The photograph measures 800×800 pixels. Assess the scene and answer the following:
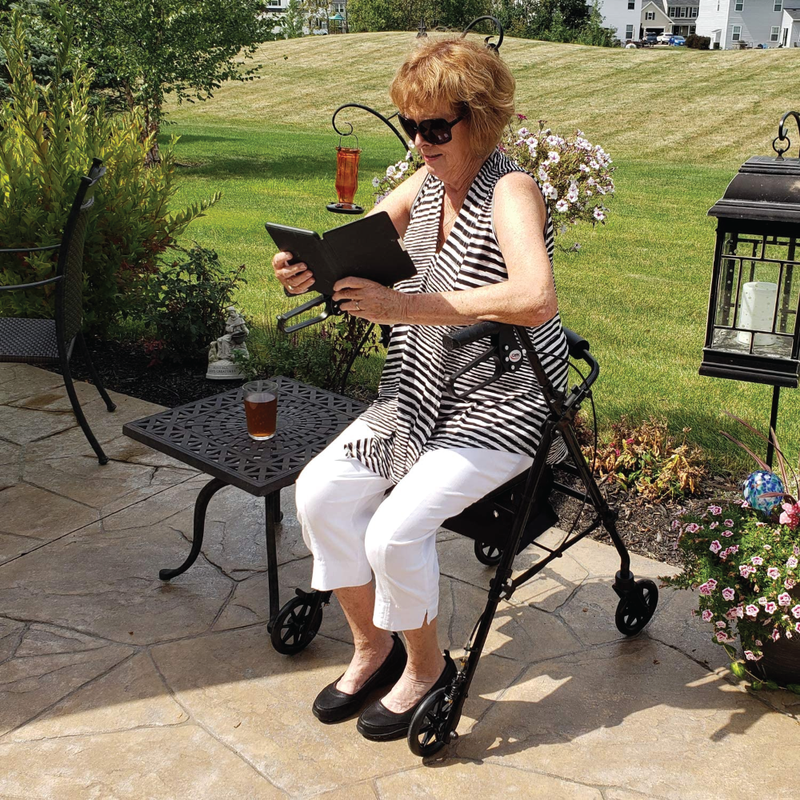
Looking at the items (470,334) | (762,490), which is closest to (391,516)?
(470,334)

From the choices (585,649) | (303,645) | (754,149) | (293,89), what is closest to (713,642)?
(585,649)

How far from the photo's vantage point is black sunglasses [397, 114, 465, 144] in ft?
7.39

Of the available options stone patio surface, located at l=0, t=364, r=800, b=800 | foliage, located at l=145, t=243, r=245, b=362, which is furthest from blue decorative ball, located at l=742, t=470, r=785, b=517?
foliage, located at l=145, t=243, r=245, b=362

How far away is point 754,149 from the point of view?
1789 cm

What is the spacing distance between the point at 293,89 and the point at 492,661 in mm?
27842

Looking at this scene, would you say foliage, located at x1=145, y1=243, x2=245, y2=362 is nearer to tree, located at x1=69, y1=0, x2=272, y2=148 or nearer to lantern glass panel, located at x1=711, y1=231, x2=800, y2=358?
lantern glass panel, located at x1=711, y1=231, x2=800, y2=358

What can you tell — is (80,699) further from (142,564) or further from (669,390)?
(669,390)

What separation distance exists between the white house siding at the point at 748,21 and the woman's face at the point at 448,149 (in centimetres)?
7745

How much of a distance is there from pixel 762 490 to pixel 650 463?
3.45 ft

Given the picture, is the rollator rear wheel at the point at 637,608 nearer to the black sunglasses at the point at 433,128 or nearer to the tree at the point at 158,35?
the black sunglasses at the point at 433,128

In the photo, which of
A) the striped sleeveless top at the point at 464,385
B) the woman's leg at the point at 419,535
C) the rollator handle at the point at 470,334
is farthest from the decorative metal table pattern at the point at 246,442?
the rollator handle at the point at 470,334

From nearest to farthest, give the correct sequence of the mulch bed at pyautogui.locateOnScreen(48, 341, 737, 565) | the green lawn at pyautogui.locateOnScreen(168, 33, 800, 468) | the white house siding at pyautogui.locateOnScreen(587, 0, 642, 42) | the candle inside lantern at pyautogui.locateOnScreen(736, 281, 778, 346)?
the candle inside lantern at pyautogui.locateOnScreen(736, 281, 778, 346) < the mulch bed at pyautogui.locateOnScreen(48, 341, 737, 565) < the green lawn at pyautogui.locateOnScreen(168, 33, 800, 468) < the white house siding at pyautogui.locateOnScreen(587, 0, 642, 42)

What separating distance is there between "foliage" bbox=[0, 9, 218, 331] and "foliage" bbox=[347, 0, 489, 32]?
44.5 meters

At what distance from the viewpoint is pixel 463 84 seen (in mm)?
2203
